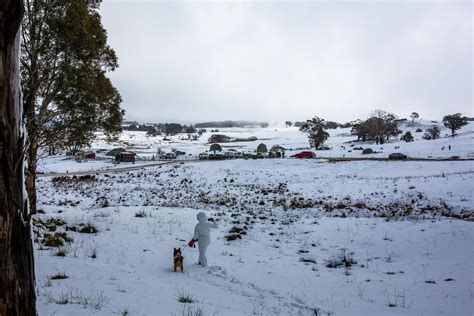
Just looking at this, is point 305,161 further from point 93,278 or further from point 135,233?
point 93,278

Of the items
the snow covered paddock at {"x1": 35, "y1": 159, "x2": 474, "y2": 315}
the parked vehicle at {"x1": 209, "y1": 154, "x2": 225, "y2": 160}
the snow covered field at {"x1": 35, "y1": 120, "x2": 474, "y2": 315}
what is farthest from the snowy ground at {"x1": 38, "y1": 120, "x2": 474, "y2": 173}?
the parked vehicle at {"x1": 209, "y1": 154, "x2": 225, "y2": 160}

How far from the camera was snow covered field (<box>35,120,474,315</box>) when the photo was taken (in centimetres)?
597

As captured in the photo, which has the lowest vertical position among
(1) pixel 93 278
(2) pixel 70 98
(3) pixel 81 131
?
(1) pixel 93 278

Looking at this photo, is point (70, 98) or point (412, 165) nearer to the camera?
point (70, 98)

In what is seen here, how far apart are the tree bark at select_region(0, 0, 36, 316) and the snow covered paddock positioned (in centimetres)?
221

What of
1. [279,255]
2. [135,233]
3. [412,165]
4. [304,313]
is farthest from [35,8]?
[412,165]

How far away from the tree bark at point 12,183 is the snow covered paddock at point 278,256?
2206 mm

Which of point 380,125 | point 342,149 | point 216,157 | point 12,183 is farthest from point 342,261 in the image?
point 380,125

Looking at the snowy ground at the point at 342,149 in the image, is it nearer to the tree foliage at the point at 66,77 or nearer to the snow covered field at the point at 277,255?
the tree foliage at the point at 66,77

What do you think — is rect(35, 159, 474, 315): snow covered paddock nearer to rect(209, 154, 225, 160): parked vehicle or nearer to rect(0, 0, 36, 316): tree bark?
rect(0, 0, 36, 316): tree bark

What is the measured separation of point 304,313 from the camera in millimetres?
5848

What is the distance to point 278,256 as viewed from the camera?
32.8 ft

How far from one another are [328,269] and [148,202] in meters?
13.9

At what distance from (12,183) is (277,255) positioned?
28.1ft
